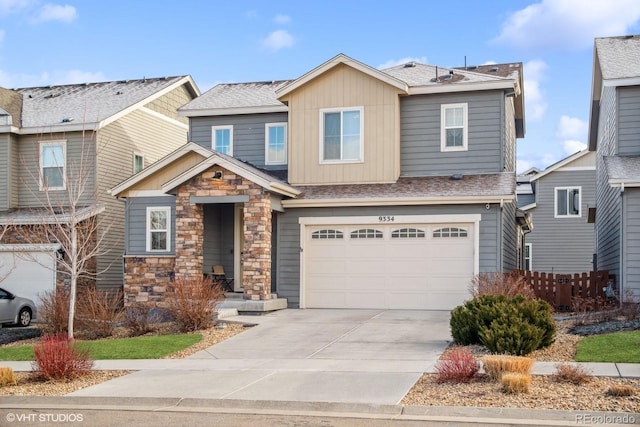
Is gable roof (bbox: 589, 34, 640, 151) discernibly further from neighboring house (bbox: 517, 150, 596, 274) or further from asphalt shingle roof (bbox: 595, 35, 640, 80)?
neighboring house (bbox: 517, 150, 596, 274)

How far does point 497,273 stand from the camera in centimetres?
1970

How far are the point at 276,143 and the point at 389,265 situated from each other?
5.78 m

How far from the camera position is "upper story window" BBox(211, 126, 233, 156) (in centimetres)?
2522

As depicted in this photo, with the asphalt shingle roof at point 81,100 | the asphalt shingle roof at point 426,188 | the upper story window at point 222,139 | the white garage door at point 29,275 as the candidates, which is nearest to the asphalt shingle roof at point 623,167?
the asphalt shingle roof at point 426,188

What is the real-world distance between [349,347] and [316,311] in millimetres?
5774

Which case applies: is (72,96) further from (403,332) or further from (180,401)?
(180,401)

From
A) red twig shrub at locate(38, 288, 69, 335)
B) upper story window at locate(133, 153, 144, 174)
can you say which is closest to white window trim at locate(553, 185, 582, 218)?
upper story window at locate(133, 153, 144, 174)

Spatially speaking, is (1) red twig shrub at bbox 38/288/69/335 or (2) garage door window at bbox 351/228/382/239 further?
(2) garage door window at bbox 351/228/382/239

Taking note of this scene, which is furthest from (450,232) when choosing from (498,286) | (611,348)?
(611,348)

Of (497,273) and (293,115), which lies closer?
(497,273)

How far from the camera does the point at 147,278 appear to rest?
896 inches

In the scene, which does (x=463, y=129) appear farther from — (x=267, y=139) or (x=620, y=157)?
(x=267, y=139)

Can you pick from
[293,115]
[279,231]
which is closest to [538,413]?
[279,231]

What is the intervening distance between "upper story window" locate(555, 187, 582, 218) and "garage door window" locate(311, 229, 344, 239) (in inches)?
669
